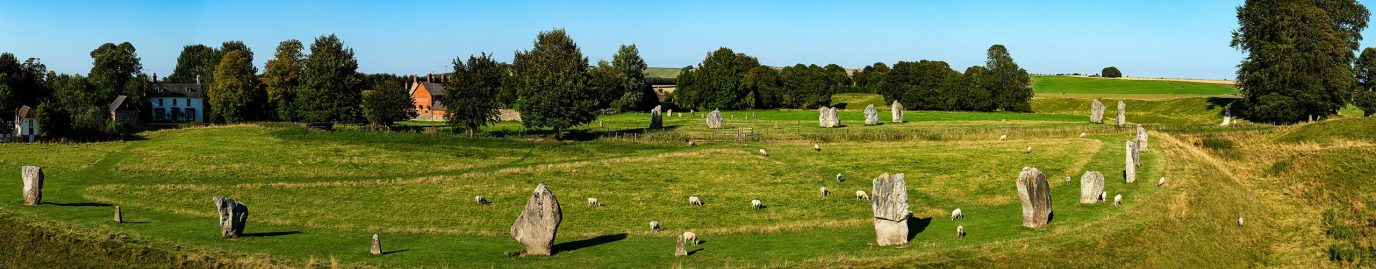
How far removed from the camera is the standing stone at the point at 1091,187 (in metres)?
45.3

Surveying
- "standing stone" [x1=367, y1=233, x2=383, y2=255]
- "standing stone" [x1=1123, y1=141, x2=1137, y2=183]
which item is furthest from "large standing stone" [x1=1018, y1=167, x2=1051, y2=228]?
"standing stone" [x1=367, y1=233, x2=383, y2=255]

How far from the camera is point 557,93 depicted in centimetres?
8519

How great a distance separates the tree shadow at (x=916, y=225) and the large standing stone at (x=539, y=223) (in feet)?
45.2

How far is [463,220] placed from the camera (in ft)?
145

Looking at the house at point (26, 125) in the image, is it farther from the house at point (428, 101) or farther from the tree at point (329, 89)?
the house at point (428, 101)

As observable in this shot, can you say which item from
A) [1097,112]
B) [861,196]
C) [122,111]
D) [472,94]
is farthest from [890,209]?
[122,111]

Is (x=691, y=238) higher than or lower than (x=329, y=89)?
lower

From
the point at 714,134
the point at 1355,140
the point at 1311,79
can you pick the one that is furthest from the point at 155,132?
the point at 1311,79

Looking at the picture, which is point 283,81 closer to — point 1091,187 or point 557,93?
point 557,93

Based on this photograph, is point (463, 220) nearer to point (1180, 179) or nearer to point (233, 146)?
point (1180, 179)

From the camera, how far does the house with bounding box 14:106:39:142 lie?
278 ft

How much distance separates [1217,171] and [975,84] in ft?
279

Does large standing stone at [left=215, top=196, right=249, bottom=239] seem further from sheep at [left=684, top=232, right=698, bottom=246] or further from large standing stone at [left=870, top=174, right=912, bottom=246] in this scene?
large standing stone at [left=870, top=174, right=912, bottom=246]

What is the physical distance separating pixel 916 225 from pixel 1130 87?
151 metres
